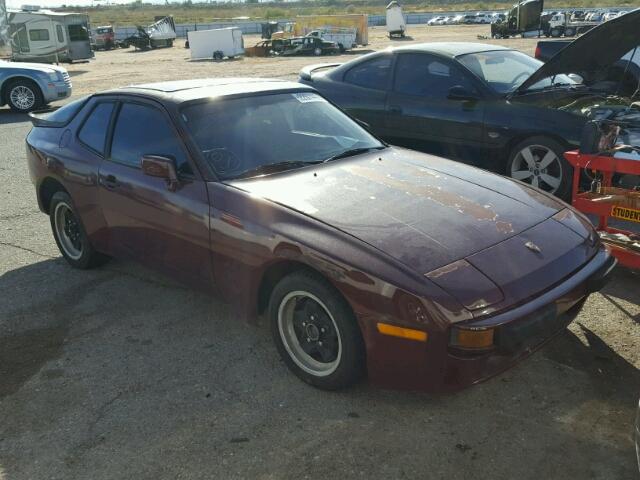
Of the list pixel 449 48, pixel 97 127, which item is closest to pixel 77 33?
pixel 449 48

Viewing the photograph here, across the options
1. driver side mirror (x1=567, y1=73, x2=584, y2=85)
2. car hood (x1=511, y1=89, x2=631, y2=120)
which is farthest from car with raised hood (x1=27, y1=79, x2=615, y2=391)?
driver side mirror (x1=567, y1=73, x2=584, y2=85)

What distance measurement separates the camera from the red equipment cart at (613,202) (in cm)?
400

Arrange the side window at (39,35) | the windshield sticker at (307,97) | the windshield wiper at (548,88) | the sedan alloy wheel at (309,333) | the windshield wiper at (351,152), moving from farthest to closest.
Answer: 1. the side window at (39,35)
2. the windshield wiper at (548,88)
3. the windshield sticker at (307,97)
4. the windshield wiper at (351,152)
5. the sedan alloy wheel at (309,333)

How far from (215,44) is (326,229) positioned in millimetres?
33160

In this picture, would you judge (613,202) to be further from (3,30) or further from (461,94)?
(3,30)

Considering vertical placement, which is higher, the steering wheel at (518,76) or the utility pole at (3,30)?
the utility pole at (3,30)

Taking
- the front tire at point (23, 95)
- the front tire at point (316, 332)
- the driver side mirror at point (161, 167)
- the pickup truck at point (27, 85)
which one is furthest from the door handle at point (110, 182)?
the front tire at point (23, 95)

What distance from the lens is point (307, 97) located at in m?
4.23

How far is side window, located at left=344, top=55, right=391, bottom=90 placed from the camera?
660 centimetres

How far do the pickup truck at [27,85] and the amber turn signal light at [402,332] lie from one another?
13.2 metres

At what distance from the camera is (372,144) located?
4141 millimetres

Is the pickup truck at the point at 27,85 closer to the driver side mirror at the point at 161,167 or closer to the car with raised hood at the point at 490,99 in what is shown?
the car with raised hood at the point at 490,99

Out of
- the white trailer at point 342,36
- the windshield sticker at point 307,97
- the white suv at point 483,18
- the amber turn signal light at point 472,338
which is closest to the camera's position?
the amber turn signal light at point 472,338

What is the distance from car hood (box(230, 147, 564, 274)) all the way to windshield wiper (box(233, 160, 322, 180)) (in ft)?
0.21
